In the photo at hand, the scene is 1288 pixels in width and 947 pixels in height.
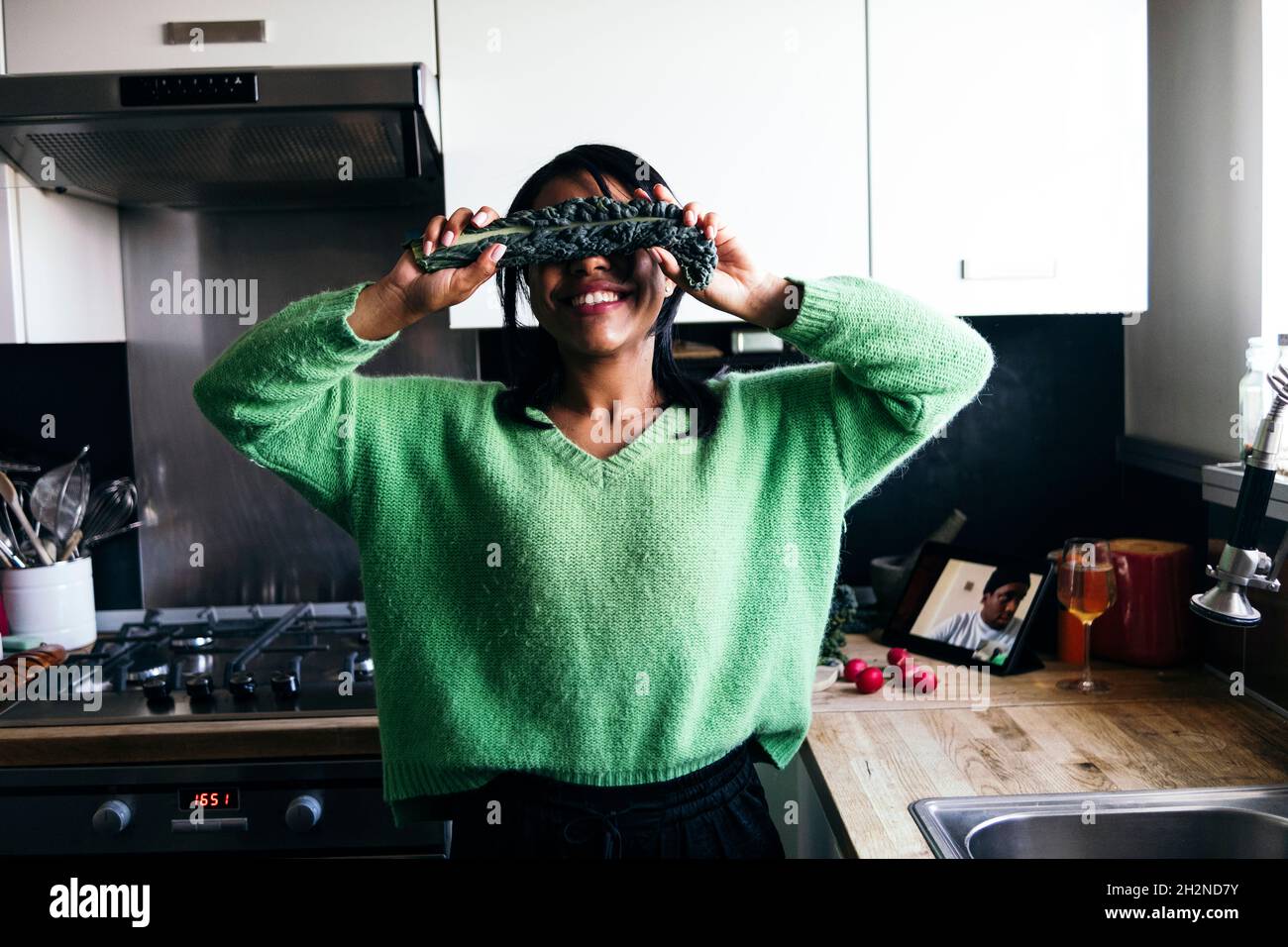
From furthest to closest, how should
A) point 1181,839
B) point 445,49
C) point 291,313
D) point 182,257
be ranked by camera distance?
1. point 182,257
2. point 445,49
3. point 1181,839
4. point 291,313

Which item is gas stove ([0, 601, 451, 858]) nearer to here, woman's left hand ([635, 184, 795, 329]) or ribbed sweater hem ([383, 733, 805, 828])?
ribbed sweater hem ([383, 733, 805, 828])

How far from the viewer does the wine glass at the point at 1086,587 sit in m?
1.73

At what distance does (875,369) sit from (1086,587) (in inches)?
32.3

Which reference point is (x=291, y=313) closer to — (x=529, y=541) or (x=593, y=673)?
(x=529, y=541)

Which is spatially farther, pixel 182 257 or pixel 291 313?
pixel 182 257

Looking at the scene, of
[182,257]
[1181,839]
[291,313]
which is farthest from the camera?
[182,257]

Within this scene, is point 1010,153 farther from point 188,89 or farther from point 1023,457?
point 188,89

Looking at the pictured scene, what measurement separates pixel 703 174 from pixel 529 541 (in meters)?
0.89

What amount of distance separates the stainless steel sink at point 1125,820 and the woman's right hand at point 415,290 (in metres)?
0.81

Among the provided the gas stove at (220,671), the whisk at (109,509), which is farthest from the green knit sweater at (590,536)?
the whisk at (109,509)

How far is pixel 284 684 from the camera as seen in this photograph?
1.69m

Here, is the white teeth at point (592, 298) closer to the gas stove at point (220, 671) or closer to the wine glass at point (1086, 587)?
the gas stove at point (220, 671)

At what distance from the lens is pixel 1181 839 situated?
1337mm
